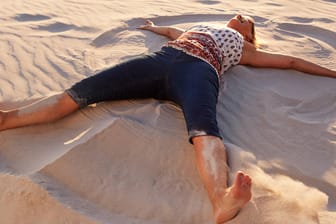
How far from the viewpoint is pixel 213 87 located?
3037 millimetres

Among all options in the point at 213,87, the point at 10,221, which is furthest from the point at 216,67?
the point at 10,221

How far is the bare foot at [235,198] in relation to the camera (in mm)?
2230

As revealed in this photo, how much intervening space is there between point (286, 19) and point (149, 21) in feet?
4.74

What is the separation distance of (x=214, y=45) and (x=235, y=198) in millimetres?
1510

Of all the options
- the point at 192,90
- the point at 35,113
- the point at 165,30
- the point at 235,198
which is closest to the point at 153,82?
the point at 192,90

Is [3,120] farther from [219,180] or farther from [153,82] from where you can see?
[219,180]

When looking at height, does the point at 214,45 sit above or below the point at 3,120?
above

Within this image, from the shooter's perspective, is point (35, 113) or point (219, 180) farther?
point (35, 113)

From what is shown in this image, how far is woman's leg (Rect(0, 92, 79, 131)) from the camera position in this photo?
3.01 meters

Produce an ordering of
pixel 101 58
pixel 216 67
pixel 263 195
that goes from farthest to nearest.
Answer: pixel 101 58 → pixel 216 67 → pixel 263 195

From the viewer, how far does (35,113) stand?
3.00 m

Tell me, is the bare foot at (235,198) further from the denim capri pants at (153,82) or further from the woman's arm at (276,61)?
the woman's arm at (276,61)

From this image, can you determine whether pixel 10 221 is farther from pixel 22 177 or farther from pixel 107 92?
pixel 107 92

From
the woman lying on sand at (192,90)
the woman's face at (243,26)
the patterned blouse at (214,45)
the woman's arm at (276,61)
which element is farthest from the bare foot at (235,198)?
the woman's face at (243,26)
